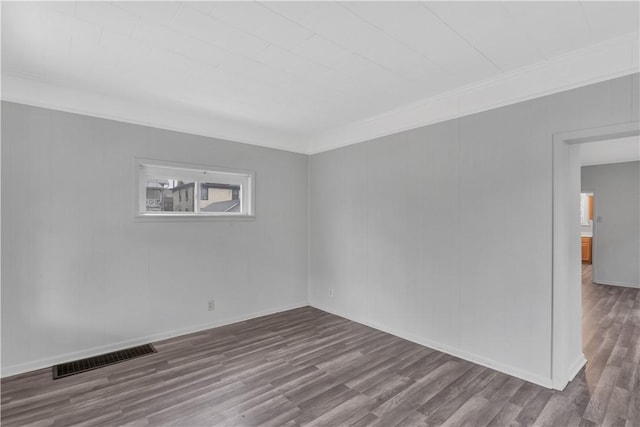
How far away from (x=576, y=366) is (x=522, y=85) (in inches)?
102

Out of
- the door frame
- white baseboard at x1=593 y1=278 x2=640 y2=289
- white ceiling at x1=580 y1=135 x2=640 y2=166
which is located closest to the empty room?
the door frame

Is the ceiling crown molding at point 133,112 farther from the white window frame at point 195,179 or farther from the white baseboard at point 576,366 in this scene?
the white baseboard at point 576,366

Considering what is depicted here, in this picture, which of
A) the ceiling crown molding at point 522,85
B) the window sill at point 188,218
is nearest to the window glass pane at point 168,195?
the window sill at point 188,218

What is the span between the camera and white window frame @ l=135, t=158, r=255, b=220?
3.54 m

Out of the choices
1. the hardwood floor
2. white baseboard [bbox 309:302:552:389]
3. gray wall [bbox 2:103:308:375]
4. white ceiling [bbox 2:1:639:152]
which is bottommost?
the hardwood floor

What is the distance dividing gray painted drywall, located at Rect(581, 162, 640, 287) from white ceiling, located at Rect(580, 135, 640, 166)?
29 cm

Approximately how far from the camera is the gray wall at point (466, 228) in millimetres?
2619

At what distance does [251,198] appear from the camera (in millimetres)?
4422

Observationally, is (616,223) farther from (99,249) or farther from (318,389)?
(99,249)

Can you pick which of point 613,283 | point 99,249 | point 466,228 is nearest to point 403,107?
point 466,228

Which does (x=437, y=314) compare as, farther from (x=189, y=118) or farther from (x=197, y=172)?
(x=189, y=118)

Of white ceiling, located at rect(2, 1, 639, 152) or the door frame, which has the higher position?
white ceiling, located at rect(2, 1, 639, 152)

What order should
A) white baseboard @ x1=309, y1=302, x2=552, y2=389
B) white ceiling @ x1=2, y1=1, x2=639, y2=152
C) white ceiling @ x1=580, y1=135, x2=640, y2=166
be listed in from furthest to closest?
white ceiling @ x1=580, y1=135, x2=640, y2=166
white baseboard @ x1=309, y1=302, x2=552, y2=389
white ceiling @ x1=2, y1=1, x2=639, y2=152

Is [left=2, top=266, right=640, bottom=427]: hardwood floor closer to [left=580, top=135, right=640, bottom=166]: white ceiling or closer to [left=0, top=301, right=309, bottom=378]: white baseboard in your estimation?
[left=0, top=301, right=309, bottom=378]: white baseboard
